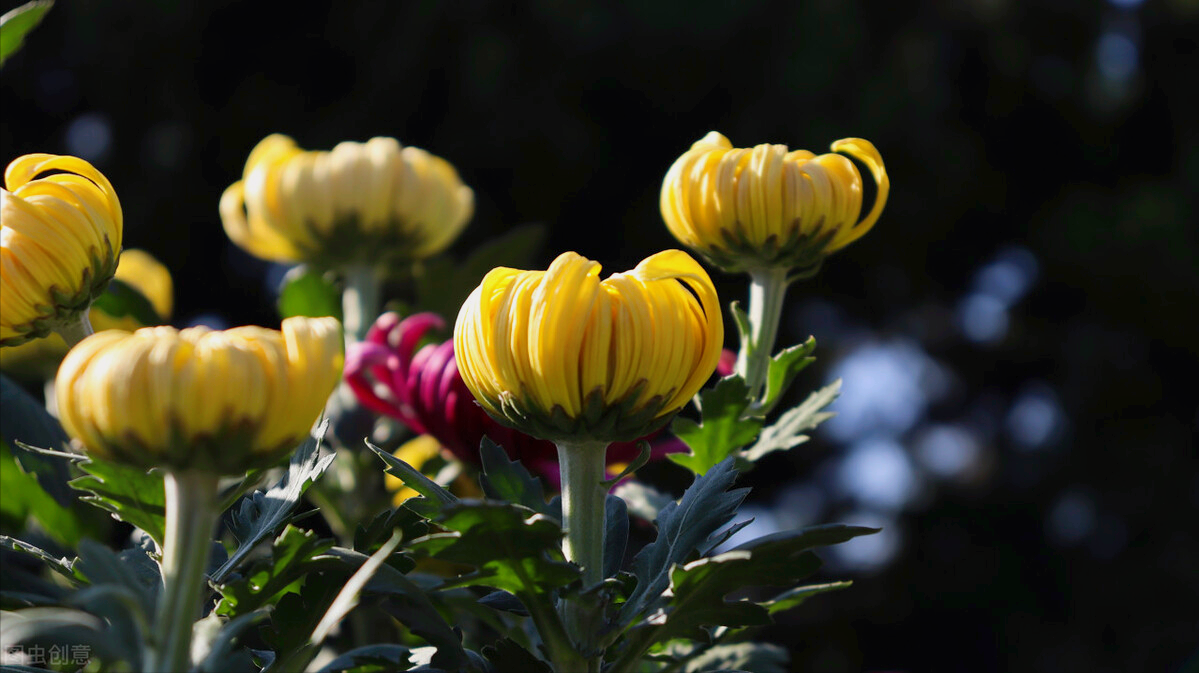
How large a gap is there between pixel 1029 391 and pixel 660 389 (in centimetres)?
447

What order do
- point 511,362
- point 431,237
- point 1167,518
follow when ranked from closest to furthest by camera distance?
point 511,362
point 431,237
point 1167,518

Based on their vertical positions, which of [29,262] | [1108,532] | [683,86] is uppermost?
[683,86]

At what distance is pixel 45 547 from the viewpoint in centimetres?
58

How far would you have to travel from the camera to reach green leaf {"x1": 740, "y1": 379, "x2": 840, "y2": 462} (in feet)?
1.81

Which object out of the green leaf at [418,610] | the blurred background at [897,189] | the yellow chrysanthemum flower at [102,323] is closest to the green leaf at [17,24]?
the yellow chrysanthemum flower at [102,323]

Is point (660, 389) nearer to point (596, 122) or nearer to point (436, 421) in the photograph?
point (436, 421)

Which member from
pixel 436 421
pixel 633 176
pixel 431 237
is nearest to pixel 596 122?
pixel 633 176

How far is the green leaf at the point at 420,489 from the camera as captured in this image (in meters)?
0.42

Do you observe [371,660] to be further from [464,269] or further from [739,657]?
[464,269]

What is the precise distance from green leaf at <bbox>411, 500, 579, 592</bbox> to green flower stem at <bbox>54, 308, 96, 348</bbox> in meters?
0.20

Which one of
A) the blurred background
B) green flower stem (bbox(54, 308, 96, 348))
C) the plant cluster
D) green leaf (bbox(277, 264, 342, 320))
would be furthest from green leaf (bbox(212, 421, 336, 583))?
the blurred background

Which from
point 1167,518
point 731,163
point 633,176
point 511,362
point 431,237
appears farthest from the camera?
point 1167,518

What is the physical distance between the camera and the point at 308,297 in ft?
2.69

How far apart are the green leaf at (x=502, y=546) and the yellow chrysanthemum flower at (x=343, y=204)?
53 centimetres
